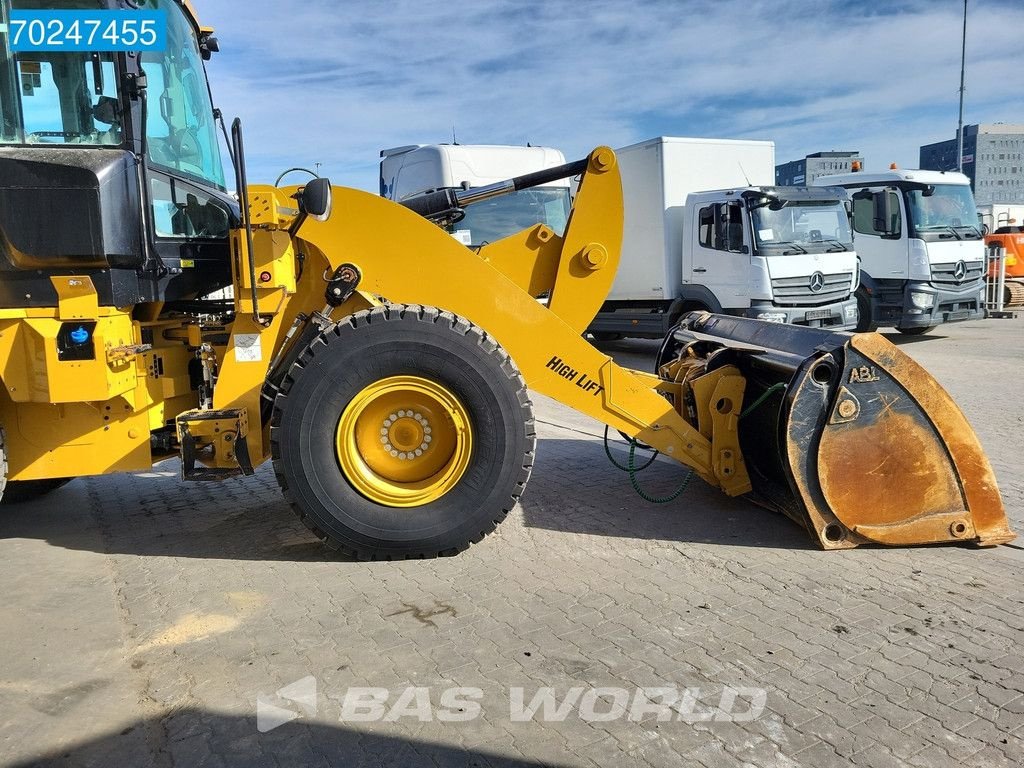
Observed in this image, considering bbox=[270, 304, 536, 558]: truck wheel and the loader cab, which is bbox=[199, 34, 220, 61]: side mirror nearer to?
the loader cab

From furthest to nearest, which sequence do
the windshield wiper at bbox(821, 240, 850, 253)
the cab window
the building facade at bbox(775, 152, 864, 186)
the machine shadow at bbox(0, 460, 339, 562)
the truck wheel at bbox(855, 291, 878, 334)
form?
the building facade at bbox(775, 152, 864, 186) → the truck wheel at bbox(855, 291, 878, 334) → the windshield wiper at bbox(821, 240, 850, 253) → the machine shadow at bbox(0, 460, 339, 562) → the cab window

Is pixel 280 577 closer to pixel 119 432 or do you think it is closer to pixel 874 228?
pixel 119 432

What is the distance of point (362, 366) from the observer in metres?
4.23

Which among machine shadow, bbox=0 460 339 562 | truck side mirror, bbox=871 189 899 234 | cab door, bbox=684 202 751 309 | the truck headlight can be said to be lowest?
machine shadow, bbox=0 460 339 562

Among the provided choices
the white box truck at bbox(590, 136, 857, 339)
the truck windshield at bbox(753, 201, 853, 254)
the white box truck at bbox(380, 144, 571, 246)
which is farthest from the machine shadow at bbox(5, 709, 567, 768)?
the truck windshield at bbox(753, 201, 853, 254)

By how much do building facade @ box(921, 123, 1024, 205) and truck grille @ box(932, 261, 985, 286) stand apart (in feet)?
57.0

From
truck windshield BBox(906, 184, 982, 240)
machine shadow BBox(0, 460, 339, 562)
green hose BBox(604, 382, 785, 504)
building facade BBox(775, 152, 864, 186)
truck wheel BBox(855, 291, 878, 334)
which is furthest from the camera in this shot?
building facade BBox(775, 152, 864, 186)

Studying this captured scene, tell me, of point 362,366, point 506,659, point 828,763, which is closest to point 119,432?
point 362,366

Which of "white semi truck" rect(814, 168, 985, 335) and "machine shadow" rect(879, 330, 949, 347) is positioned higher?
"white semi truck" rect(814, 168, 985, 335)

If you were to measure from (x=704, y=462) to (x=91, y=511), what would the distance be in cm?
401

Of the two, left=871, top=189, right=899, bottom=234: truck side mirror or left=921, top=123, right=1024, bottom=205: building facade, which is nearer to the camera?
left=871, top=189, right=899, bottom=234: truck side mirror

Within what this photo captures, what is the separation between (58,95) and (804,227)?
1051 centimetres

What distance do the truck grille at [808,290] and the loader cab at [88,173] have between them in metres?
9.23

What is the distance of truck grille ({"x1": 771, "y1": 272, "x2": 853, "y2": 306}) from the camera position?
1192 centimetres
